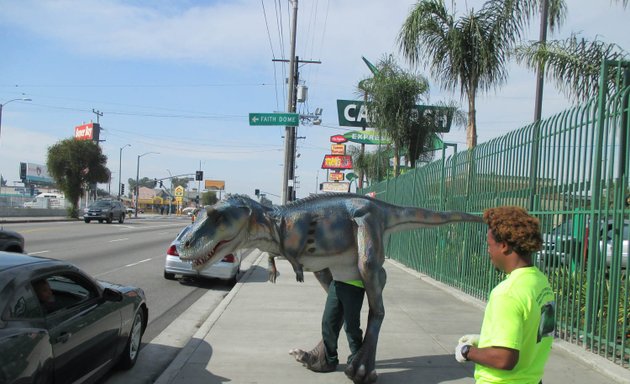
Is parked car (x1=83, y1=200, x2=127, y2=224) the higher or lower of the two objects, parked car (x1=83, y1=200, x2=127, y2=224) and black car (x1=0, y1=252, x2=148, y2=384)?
the lower

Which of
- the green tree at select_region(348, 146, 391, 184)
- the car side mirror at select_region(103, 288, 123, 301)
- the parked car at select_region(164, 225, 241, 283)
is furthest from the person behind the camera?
the green tree at select_region(348, 146, 391, 184)

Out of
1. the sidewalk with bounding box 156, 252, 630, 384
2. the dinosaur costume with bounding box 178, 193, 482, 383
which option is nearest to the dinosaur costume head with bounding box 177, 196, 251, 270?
the dinosaur costume with bounding box 178, 193, 482, 383

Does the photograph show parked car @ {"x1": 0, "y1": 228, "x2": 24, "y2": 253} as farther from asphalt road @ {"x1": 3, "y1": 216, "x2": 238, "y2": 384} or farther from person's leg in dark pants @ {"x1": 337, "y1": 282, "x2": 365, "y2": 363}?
person's leg in dark pants @ {"x1": 337, "y1": 282, "x2": 365, "y2": 363}

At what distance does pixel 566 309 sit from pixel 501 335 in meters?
4.52

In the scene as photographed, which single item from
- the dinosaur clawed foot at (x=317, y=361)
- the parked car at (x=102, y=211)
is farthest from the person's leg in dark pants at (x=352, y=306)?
the parked car at (x=102, y=211)

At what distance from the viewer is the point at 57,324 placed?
414 centimetres

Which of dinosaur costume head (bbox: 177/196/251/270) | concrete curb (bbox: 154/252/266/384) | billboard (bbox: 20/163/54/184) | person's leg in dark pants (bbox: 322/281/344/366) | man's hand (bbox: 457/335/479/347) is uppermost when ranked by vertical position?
billboard (bbox: 20/163/54/184)

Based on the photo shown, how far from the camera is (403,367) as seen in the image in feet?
18.0

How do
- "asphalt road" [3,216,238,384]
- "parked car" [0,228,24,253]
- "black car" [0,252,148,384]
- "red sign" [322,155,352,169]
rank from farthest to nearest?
1. "red sign" [322,155,352,169]
2. "parked car" [0,228,24,253]
3. "asphalt road" [3,216,238,384]
4. "black car" [0,252,148,384]

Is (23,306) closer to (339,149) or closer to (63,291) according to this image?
(63,291)

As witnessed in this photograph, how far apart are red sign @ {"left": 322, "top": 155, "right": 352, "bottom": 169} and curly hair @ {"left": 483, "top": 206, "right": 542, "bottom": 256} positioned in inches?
1110

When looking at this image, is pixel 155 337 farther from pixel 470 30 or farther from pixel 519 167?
pixel 470 30

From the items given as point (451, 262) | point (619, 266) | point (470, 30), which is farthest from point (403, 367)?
point (470, 30)

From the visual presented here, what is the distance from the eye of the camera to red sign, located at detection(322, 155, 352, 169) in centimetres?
3100
